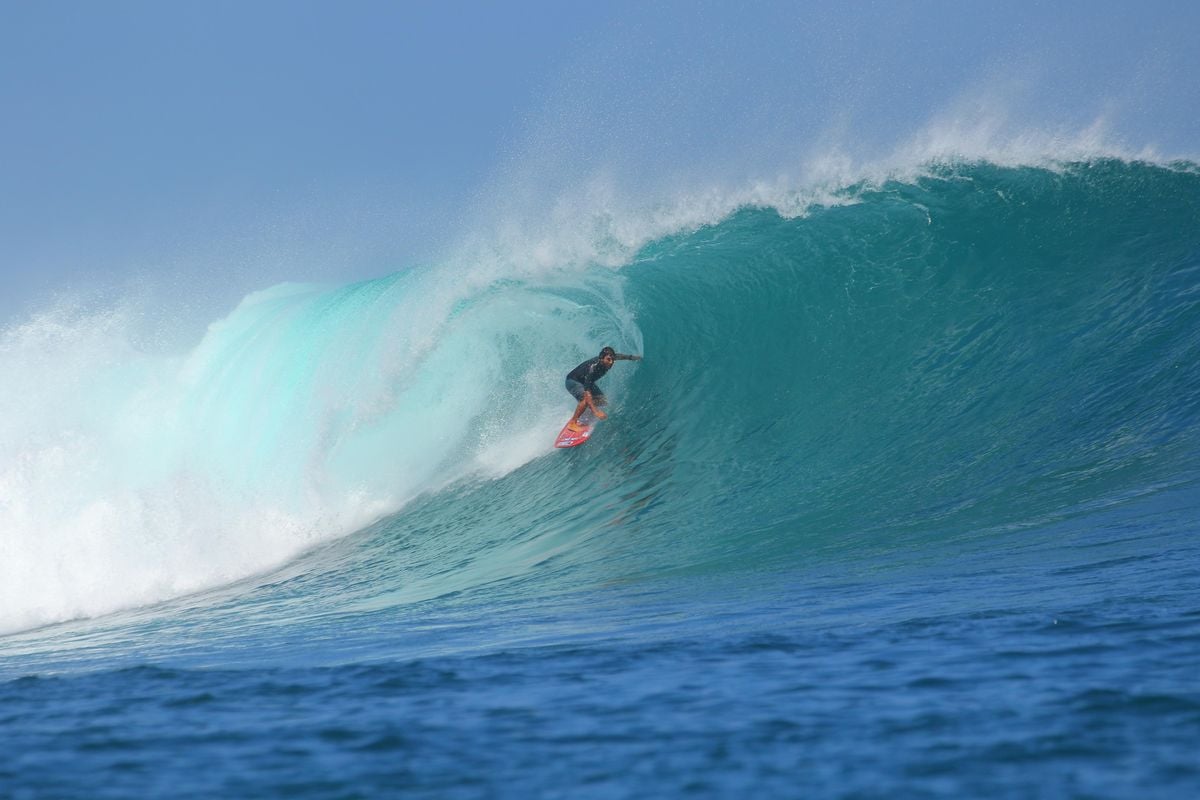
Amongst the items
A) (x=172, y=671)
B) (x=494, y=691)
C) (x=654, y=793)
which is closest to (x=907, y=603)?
(x=494, y=691)

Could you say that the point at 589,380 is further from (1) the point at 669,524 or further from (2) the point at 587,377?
(1) the point at 669,524

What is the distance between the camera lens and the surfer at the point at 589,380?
12.1 metres

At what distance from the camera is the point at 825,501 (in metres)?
8.41

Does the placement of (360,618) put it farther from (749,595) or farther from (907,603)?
(907,603)

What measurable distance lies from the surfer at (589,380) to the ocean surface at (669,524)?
0.35m

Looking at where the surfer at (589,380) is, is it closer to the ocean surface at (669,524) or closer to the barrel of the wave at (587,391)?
the barrel of the wave at (587,391)

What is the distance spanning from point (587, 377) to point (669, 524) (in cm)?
394

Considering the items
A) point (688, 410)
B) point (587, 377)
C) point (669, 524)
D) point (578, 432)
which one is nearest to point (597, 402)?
point (587, 377)

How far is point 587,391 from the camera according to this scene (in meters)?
12.2

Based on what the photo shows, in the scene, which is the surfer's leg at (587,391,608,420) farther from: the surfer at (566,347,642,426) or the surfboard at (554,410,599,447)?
the surfboard at (554,410,599,447)

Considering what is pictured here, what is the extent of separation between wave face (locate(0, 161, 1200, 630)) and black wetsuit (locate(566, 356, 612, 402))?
1.51ft

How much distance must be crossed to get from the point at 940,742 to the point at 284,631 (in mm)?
4538

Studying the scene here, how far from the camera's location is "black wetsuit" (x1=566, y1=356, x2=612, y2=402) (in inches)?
479

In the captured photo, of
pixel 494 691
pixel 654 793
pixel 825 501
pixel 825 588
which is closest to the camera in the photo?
pixel 654 793
